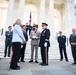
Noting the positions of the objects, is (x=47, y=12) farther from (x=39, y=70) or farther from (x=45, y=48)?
(x=39, y=70)

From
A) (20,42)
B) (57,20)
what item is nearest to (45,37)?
(20,42)

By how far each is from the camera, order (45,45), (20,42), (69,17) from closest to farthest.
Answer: (20,42)
(45,45)
(69,17)

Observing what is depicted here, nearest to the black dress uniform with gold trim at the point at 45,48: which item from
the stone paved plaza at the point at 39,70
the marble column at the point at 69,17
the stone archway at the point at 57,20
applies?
the stone paved plaza at the point at 39,70

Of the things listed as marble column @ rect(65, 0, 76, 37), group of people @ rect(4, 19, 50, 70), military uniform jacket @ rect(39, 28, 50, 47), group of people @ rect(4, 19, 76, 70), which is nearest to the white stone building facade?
marble column @ rect(65, 0, 76, 37)

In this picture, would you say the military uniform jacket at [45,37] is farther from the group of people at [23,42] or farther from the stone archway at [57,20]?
the stone archway at [57,20]

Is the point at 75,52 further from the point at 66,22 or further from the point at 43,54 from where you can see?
the point at 66,22

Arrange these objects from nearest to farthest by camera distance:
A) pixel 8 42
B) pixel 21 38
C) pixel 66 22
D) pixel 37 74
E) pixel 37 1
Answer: pixel 37 74 < pixel 21 38 < pixel 8 42 < pixel 66 22 < pixel 37 1

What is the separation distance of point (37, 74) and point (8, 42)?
19.8 feet

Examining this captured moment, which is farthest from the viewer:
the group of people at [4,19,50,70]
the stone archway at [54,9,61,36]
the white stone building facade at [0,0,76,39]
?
the stone archway at [54,9,61,36]

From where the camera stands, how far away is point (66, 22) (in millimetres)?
24609

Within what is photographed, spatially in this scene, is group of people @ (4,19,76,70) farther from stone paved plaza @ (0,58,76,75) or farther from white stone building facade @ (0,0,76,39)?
white stone building facade @ (0,0,76,39)

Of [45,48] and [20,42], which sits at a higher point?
[20,42]

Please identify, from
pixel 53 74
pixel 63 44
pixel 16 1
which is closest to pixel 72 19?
pixel 16 1

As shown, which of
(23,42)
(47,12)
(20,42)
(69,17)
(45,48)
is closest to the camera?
(20,42)
